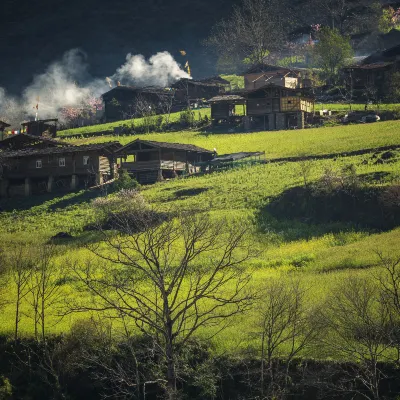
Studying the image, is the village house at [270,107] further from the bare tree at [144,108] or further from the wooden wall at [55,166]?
the wooden wall at [55,166]

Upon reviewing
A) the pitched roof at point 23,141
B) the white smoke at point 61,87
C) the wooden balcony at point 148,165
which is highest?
the white smoke at point 61,87

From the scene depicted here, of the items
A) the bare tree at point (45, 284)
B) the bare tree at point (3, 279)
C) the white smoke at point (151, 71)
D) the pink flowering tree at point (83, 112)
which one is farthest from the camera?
the white smoke at point (151, 71)

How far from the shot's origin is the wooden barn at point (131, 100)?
119875 mm

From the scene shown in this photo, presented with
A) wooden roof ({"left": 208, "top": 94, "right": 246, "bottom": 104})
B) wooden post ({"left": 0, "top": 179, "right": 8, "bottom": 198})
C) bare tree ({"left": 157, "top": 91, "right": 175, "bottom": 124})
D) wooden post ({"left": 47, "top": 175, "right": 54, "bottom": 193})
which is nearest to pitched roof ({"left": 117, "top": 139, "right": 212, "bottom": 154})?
wooden post ({"left": 47, "top": 175, "right": 54, "bottom": 193})

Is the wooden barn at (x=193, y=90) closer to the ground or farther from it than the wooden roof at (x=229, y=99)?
farther from it

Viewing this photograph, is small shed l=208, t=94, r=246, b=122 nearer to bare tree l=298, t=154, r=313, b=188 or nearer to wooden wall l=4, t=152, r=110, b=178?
wooden wall l=4, t=152, r=110, b=178

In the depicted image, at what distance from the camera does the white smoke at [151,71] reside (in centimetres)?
16675

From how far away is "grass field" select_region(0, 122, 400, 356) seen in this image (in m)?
42.1

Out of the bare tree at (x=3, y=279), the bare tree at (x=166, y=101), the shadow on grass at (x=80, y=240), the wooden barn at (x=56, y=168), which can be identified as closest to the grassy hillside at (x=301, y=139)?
the wooden barn at (x=56, y=168)

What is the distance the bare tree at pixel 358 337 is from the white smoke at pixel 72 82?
117 meters

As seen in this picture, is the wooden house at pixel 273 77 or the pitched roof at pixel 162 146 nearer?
the pitched roof at pixel 162 146

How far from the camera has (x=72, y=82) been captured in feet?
602

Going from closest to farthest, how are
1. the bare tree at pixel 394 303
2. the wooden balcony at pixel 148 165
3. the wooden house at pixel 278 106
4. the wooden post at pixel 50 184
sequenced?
the bare tree at pixel 394 303
the wooden balcony at pixel 148 165
the wooden post at pixel 50 184
the wooden house at pixel 278 106

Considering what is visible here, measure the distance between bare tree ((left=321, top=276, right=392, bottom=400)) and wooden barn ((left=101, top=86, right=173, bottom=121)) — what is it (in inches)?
3460
